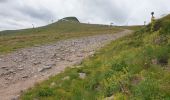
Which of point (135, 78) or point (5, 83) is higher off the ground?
point (135, 78)

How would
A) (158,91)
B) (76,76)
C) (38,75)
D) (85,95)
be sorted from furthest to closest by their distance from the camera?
1. (38,75)
2. (76,76)
3. (85,95)
4. (158,91)

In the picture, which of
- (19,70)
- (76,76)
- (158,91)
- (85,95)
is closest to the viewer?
(158,91)

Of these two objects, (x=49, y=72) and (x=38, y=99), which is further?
(x=49, y=72)

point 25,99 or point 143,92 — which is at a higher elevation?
point 143,92

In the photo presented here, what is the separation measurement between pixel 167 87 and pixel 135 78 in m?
2.25

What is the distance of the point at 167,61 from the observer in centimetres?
1325

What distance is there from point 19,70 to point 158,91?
48.5 feet

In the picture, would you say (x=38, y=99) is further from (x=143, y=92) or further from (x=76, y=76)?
(x=143, y=92)

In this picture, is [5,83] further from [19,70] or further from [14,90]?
[19,70]

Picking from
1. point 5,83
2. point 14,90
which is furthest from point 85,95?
point 5,83

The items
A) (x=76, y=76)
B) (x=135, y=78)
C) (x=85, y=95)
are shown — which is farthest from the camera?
(x=76, y=76)

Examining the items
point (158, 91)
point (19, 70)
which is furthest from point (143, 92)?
point (19, 70)

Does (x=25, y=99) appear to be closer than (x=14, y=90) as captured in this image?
Yes

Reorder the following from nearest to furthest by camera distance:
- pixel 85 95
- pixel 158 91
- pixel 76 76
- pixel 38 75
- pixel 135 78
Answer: pixel 158 91 < pixel 135 78 < pixel 85 95 < pixel 76 76 < pixel 38 75
